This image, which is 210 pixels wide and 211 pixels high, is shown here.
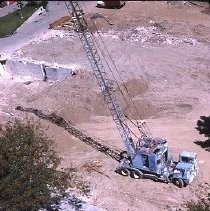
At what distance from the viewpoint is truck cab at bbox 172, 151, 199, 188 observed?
101 feet

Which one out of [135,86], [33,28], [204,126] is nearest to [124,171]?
[204,126]

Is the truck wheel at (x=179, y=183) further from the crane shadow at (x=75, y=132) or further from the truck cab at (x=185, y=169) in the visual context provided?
the crane shadow at (x=75, y=132)

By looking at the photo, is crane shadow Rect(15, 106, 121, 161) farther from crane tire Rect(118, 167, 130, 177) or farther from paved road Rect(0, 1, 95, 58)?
paved road Rect(0, 1, 95, 58)

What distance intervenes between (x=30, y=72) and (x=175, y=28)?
14.5 meters

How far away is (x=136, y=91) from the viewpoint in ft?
137

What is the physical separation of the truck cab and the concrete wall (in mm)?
15849

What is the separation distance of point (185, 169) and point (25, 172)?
10.2m

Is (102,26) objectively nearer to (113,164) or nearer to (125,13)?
(125,13)

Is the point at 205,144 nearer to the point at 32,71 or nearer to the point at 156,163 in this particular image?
the point at 156,163

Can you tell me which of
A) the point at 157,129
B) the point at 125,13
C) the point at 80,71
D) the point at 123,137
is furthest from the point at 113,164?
the point at 125,13

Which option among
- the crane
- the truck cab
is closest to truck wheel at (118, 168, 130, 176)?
the crane

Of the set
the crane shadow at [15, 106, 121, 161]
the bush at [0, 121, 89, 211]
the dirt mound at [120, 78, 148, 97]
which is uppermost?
the bush at [0, 121, 89, 211]

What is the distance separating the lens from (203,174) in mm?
32094

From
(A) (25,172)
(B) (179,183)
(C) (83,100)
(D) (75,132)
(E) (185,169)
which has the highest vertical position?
(A) (25,172)
